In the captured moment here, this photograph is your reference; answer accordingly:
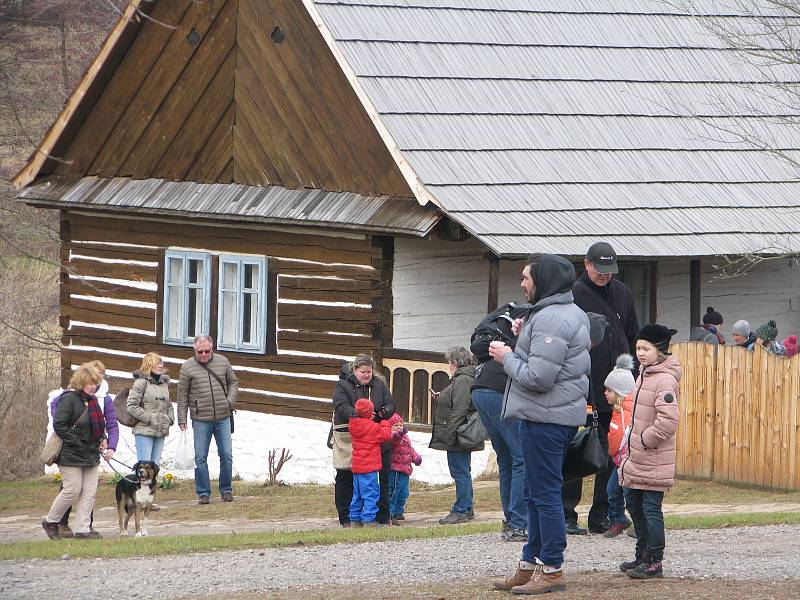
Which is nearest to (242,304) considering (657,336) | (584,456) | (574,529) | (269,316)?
(269,316)

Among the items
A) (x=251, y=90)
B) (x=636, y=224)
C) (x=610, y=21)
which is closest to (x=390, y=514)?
(x=636, y=224)

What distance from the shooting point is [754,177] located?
19250mm

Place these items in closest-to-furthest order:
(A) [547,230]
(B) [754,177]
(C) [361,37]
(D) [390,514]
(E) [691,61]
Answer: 1. (D) [390,514]
2. (A) [547,230]
3. (C) [361,37]
4. (B) [754,177]
5. (E) [691,61]

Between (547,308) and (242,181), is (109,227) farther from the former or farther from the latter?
(547,308)

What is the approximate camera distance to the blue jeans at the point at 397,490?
1338 centimetres

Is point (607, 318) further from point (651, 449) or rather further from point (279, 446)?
point (279, 446)

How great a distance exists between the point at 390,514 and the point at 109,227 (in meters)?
8.78

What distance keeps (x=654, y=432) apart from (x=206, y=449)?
844 cm

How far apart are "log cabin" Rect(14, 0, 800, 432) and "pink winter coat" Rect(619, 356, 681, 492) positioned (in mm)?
6800

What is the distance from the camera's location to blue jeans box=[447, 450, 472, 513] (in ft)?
42.2

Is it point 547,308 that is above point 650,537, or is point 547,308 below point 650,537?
above

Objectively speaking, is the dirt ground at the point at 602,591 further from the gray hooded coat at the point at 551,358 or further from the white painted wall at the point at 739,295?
the white painted wall at the point at 739,295

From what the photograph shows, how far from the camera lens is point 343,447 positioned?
12867mm

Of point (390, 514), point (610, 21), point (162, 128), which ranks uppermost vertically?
point (610, 21)
